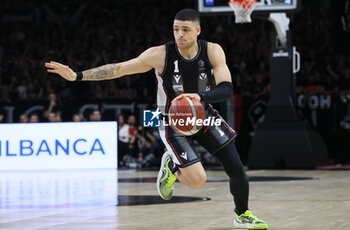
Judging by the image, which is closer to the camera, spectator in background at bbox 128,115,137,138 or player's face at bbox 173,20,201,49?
player's face at bbox 173,20,201,49

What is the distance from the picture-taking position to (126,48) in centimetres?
2681

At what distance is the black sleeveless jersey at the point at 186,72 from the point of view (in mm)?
7520

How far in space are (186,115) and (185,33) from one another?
0.95 meters

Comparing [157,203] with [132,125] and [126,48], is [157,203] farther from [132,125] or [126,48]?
[126,48]

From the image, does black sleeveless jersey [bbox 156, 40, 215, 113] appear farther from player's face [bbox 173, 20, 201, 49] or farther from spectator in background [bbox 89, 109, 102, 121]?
spectator in background [bbox 89, 109, 102, 121]

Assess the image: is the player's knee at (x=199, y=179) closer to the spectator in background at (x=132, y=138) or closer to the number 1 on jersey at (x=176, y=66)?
the number 1 on jersey at (x=176, y=66)

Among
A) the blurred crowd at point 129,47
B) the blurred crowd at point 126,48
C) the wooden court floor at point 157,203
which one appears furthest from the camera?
the blurred crowd at point 129,47

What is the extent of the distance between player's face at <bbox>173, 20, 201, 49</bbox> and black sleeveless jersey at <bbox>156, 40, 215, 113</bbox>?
0.17 m

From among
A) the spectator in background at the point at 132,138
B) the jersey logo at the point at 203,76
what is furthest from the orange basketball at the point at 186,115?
the spectator in background at the point at 132,138

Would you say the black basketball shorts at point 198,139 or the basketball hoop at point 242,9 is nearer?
the black basketball shorts at point 198,139

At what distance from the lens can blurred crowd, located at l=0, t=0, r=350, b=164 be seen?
65.3 feet

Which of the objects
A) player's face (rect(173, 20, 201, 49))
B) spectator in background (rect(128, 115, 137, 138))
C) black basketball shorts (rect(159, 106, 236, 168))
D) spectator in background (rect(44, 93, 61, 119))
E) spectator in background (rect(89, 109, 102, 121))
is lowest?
spectator in background (rect(128, 115, 137, 138))

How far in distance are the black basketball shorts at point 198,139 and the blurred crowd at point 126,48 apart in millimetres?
10601

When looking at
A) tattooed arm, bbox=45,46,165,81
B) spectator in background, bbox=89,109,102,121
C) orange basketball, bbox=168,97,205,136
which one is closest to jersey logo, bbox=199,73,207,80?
tattooed arm, bbox=45,46,165,81
